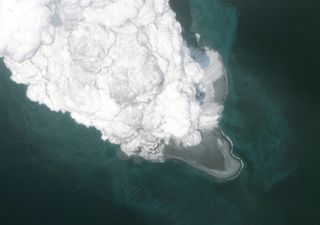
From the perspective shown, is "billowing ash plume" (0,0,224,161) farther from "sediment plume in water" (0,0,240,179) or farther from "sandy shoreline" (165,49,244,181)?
"sandy shoreline" (165,49,244,181)

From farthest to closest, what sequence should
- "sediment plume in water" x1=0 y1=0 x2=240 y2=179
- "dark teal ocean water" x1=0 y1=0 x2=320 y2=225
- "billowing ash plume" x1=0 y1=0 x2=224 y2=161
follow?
"dark teal ocean water" x1=0 y1=0 x2=320 y2=225 → "sediment plume in water" x1=0 y1=0 x2=240 y2=179 → "billowing ash plume" x1=0 y1=0 x2=224 y2=161

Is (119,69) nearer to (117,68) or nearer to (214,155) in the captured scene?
(117,68)

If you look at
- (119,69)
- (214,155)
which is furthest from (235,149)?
(119,69)

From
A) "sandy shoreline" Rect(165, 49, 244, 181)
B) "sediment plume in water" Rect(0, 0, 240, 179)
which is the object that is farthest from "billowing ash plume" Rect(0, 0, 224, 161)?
"sandy shoreline" Rect(165, 49, 244, 181)

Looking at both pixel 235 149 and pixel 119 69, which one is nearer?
pixel 119 69

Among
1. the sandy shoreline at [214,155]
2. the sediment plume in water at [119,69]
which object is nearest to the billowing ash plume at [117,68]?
the sediment plume in water at [119,69]
